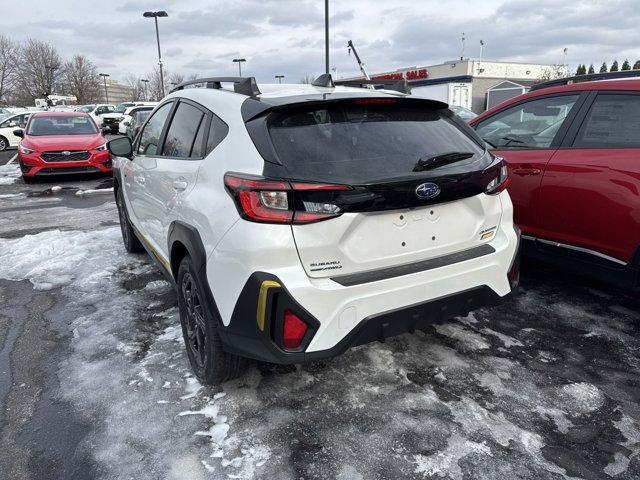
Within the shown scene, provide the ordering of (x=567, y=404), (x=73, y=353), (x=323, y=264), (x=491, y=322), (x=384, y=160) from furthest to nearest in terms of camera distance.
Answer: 1. (x=491, y=322)
2. (x=73, y=353)
3. (x=567, y=404)
4. (x=384, y=160)
5. (x=323, y=264)

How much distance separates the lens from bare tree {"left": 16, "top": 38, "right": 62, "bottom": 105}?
65.9 m

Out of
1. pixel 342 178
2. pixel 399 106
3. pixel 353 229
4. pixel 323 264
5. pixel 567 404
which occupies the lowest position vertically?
pixel 567 404

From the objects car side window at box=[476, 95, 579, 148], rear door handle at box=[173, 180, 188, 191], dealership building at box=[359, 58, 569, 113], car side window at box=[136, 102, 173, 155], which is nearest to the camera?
rear door handle at box=[173, 180, 188, 191]

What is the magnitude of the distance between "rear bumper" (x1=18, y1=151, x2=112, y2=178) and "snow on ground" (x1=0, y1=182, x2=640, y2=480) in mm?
8155

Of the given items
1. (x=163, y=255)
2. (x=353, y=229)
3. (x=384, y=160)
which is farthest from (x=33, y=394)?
(x=384, y=160)

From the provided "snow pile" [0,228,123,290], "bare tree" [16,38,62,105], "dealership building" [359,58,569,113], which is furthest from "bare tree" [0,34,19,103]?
"snow pile" [0,228,123,290]

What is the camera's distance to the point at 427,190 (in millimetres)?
2477

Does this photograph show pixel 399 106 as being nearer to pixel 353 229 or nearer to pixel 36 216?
pixel 353 229

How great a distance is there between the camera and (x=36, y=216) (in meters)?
7.95

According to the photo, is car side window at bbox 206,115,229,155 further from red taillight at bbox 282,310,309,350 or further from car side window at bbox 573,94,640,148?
car side window at bbox 573,94,640,148

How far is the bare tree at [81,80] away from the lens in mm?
70188

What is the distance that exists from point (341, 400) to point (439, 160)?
4.66ft

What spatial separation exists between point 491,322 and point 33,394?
3092 millimetres

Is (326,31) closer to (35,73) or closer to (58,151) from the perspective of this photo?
(58,151)
